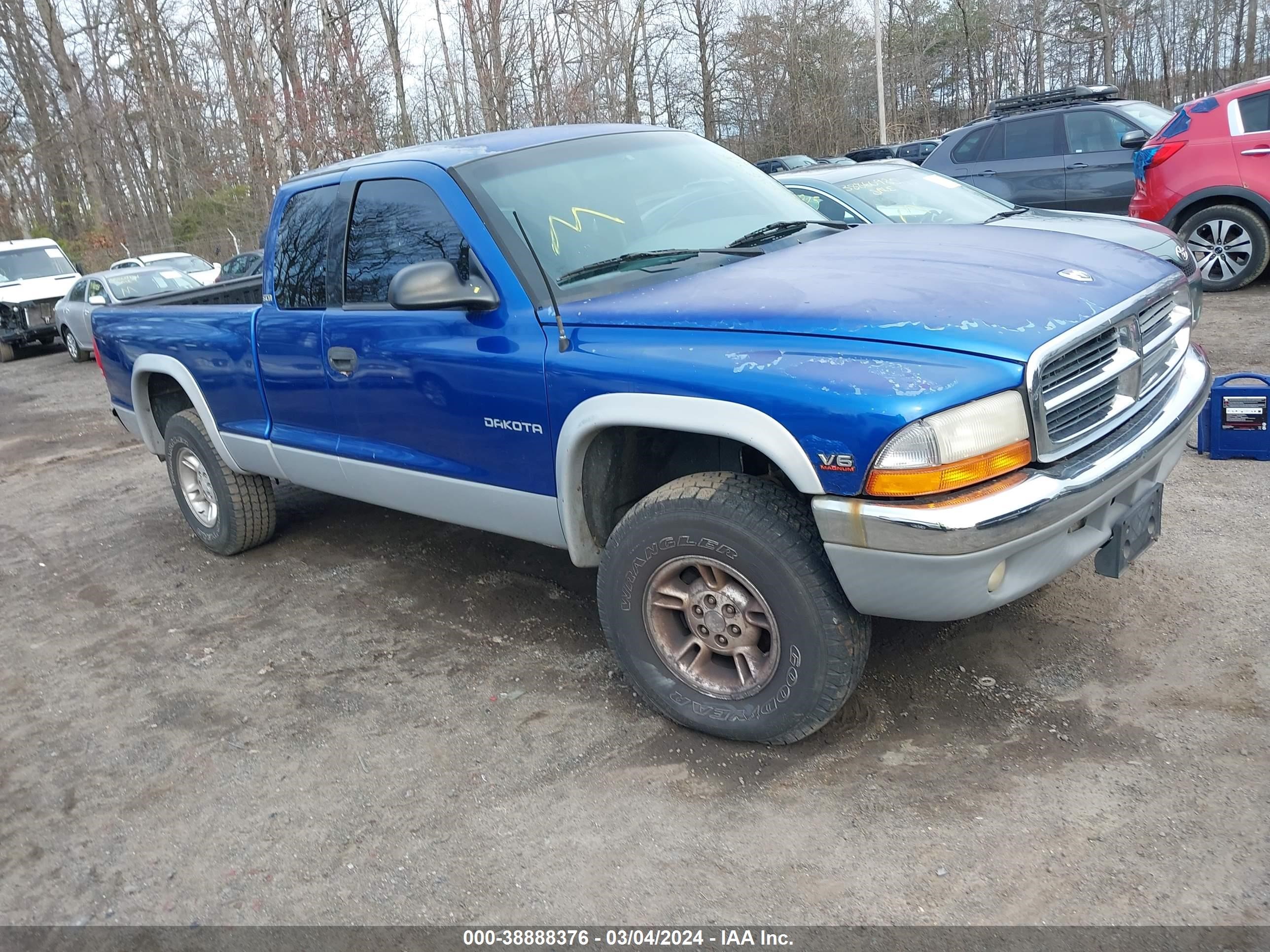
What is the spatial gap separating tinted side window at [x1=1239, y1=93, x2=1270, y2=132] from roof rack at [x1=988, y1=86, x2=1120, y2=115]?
3.17 metres

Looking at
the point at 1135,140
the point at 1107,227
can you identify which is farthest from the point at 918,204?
the point at 1135,140

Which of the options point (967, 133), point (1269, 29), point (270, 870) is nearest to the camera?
point (270, 870)

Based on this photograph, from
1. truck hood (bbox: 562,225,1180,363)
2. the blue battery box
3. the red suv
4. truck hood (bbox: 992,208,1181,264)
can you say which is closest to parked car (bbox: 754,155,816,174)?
the red suv

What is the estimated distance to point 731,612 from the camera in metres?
3.18

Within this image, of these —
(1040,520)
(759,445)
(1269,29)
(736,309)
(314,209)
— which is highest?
(1269,29)

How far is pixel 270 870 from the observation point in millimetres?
2982

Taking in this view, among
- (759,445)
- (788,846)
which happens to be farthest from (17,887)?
(759,445)

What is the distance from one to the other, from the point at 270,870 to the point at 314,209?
2820 millimetres

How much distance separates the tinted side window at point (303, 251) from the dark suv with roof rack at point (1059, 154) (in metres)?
9.24

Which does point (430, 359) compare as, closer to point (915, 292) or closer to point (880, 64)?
point (915, 292)

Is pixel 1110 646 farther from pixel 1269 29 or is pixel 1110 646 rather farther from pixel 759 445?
pixel 1269 29

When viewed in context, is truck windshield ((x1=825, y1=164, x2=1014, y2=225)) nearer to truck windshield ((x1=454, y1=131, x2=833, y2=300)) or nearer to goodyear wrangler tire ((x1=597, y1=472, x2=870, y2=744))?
truck windshield ((x1=454, y1=131, x2=833, y2=300))

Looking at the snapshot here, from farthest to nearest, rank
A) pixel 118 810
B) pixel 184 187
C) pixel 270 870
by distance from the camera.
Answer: pixel 184 187 < pixel 118 810 < pixel 270 870

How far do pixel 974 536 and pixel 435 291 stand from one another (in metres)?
1.90
